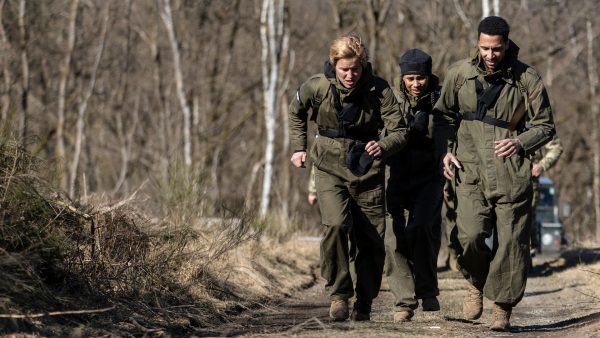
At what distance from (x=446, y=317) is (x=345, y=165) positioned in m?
1.74

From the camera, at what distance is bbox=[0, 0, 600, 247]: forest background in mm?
32844

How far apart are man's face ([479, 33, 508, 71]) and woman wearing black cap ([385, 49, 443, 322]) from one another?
3.33ft

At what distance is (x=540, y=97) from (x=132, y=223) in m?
3.53

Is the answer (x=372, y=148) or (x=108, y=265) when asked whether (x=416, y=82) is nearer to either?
(x=372, y=148)

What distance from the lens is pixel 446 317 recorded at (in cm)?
934

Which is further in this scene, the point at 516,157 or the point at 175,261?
the point at 175,261

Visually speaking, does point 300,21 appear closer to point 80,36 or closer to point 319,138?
point 80,36

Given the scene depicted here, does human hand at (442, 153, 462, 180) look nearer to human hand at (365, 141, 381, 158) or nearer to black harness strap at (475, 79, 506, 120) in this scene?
black harness strap at (475, 79, 506, 120)

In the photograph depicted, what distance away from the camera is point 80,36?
36.3 m

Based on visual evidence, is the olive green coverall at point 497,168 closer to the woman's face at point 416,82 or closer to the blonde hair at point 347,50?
the woman's face at point 416,82

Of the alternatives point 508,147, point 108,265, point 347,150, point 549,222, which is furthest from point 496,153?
point 549,222

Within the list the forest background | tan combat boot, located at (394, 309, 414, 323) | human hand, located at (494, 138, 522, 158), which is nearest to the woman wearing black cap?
tan combat boot, located at (394, 309, 414, 323)

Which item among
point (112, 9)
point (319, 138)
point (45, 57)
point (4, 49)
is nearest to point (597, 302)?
point (319, 138)

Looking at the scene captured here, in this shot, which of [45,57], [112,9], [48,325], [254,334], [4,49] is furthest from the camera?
[45,57]
